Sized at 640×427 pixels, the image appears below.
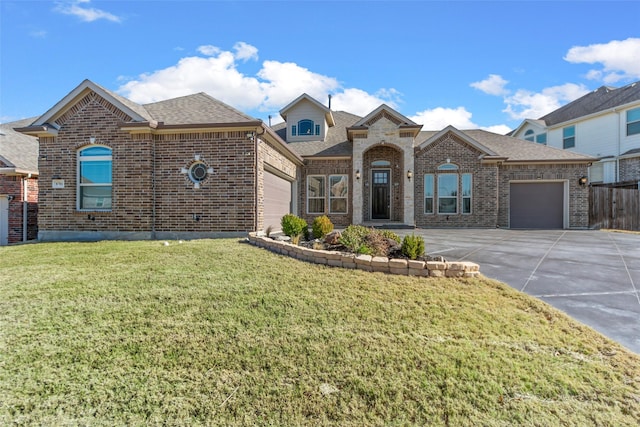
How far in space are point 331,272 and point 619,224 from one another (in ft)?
56.8

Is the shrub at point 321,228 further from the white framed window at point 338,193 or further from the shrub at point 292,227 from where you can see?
the white framed window at point 338,193

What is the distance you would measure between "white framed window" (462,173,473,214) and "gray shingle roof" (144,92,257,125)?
1041cm

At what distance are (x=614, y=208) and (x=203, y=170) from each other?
18.7 m

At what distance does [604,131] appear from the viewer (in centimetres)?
1756

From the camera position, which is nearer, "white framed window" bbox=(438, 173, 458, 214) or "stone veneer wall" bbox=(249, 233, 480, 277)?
"stone veneer wall" bbox=(249, 233, 480, 277)

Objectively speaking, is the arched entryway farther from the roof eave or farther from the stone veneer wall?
the roof eave

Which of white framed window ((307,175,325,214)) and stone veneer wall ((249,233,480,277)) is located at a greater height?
white framed window ((307,175,325,214))

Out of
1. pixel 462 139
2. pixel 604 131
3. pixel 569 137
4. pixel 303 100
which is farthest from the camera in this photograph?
pixel 569 137

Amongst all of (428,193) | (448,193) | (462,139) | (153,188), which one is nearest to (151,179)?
(153,188)

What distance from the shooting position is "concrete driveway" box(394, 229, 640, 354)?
3.76 m

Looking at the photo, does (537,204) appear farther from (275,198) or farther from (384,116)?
(275,198)

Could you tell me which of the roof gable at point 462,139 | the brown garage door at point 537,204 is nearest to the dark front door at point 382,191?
the roof gable at point 462,139

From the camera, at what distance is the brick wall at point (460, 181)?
14.2 meters

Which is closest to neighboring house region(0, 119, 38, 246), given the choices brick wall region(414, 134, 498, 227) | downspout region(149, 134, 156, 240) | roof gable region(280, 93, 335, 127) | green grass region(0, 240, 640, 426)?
downspout region(149, 134, 156, 240)
